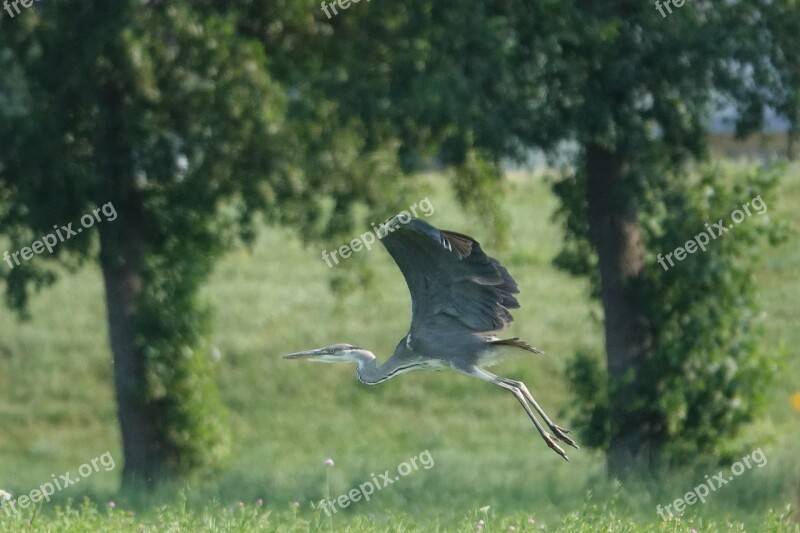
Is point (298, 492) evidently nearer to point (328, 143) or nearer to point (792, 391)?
point (328, 143)

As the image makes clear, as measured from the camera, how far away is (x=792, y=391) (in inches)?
693

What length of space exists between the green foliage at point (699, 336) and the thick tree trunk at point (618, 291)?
77mm

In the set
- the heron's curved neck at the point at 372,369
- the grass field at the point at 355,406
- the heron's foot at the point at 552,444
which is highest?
the heron's curved neck at the point at 372,369

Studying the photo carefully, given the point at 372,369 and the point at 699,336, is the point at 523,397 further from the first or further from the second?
the point at 699,336

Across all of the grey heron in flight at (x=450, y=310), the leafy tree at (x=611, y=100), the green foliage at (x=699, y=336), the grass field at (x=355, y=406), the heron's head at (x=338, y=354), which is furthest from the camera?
the green foliage at (x=699, y=336)

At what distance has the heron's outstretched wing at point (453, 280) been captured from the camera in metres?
6.62

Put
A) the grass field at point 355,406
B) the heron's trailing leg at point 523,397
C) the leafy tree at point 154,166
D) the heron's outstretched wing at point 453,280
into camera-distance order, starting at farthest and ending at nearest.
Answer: the leafy tree at point 154,166 < the grass field at point 355,406 < the heron's trailing leg at point 523,397 < the heron's outstretched wing at point 453,280

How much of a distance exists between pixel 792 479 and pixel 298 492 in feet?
13.1

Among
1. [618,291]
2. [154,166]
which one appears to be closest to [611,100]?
[618,291]

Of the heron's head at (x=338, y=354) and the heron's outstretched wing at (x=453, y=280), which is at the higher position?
the heron's outstretched wing at (x=453, y=280)

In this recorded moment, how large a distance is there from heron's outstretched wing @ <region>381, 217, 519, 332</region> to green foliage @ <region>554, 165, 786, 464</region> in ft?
16.6

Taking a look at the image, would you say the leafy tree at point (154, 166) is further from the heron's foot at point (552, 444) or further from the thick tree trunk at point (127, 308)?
the heron's foot at point (552, 444)

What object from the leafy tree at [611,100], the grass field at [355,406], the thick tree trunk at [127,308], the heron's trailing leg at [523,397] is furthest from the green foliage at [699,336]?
the heron's trailing leg at [523,397]

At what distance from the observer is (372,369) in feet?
24.0
